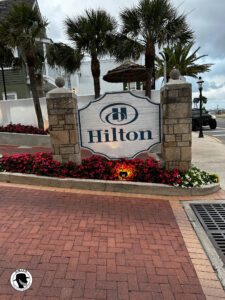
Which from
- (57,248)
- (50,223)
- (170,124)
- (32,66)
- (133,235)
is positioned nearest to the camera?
(57,248)

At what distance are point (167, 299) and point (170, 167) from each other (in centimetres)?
349

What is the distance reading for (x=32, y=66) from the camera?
35.8 feet

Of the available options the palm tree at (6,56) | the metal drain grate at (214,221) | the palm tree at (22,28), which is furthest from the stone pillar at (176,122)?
the palm tree at (6,56)

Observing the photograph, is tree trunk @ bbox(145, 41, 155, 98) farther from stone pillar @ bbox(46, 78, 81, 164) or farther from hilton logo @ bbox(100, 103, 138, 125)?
stone pillar @ bbox(46, 78, 81, 164)

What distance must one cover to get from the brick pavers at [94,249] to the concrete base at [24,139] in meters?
5.85

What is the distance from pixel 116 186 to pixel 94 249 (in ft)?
7.39

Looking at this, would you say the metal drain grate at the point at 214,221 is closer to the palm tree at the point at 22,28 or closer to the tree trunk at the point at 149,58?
the tree trunk at the point at 149,58

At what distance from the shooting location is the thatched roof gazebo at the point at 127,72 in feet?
29.7

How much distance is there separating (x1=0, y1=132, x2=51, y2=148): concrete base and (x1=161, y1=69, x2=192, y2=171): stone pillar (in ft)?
20.1

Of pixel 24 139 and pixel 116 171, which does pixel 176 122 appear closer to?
pixel 116 171

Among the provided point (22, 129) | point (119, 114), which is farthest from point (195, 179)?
point (22, 129)

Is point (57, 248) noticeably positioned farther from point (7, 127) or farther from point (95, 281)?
point (7, 127)

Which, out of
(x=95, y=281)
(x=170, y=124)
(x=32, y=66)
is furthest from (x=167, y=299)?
(x=32, y=66)

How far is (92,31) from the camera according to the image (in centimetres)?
1094
